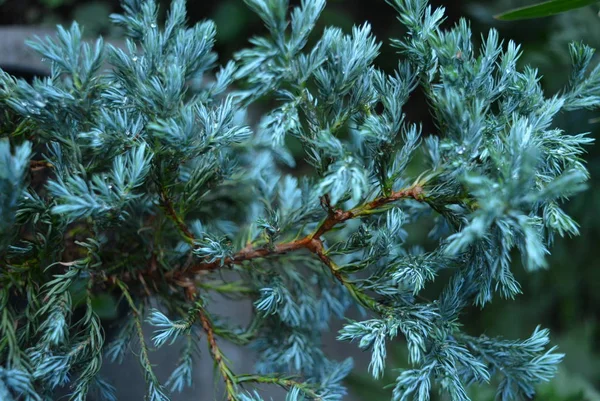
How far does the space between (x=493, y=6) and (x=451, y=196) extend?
3.65 feet

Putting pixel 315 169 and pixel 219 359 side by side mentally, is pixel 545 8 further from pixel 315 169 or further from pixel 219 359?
pixel 219 359

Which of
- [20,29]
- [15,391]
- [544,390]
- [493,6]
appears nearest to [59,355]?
[15,391]

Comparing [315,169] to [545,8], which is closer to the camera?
[315,169]

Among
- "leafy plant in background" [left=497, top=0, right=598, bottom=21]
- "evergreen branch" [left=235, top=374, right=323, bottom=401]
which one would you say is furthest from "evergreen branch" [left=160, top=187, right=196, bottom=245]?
"leafy plant in background" [left=497, top=0, right=598, bottom=21]

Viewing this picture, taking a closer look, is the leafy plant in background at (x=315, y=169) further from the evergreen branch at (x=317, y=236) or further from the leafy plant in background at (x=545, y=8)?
the leafy plant in background at (x=545, y=8)

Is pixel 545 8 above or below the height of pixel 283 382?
above

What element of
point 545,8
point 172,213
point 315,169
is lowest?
point 172,213

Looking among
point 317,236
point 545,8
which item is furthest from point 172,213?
point 545,8

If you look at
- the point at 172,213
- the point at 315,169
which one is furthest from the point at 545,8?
the point at 172,213

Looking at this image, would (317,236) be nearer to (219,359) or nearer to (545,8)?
(219,359)

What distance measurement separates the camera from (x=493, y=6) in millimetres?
1527

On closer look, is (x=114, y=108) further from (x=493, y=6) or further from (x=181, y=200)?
(x=493, y=6)

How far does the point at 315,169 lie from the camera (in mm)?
648

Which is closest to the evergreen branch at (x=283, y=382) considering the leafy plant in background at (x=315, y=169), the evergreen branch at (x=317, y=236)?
the leafy plant in background at (x=315, y=169)
